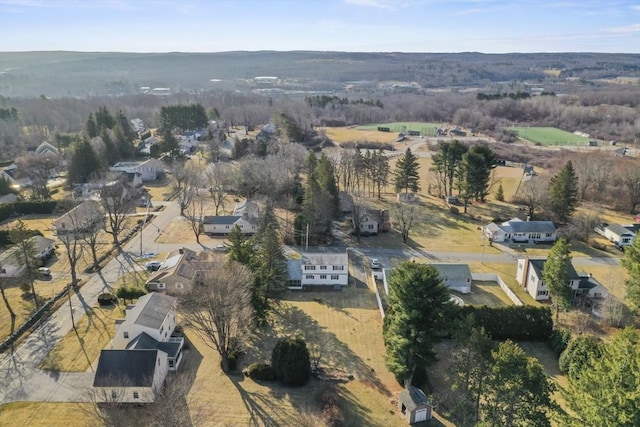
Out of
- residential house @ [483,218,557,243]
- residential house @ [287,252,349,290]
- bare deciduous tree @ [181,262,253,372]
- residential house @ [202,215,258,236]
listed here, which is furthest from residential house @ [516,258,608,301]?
residential house @ [202,215,258,236]

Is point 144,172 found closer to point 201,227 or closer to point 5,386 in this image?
point 201,227

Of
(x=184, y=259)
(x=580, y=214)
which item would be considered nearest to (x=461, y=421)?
(x=184, y=259)

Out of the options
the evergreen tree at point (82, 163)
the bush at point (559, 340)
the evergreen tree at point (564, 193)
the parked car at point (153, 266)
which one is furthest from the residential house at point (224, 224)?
the evergreen tree at point (564, 193)

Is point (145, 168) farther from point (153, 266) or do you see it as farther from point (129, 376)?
point (129, 376)

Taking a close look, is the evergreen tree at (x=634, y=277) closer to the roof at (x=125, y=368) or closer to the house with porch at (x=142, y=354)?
the house with porch at (x=142, y=354)

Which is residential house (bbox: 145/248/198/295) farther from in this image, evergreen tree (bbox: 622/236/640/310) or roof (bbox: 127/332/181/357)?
evergreen tree (bbox: 622/236/640/310)

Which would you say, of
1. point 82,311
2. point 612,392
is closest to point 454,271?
point 612,392
